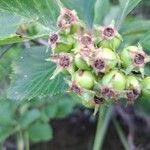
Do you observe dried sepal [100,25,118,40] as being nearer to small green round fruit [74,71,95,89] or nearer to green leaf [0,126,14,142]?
small green round fruit [74,71,95,89]

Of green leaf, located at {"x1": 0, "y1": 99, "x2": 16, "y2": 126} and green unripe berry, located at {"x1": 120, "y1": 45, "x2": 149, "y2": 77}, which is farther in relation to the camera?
green leaf, located at {"x1": 0, "y1": 99, "x2": 16, "y2": 126}

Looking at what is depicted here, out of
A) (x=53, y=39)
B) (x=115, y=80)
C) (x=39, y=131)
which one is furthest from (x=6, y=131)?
(x=115, y=80)

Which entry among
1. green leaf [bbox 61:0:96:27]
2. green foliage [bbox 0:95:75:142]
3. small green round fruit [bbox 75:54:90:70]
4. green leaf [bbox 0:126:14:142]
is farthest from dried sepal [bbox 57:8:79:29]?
green leaf [bbox 0:126:14:142]

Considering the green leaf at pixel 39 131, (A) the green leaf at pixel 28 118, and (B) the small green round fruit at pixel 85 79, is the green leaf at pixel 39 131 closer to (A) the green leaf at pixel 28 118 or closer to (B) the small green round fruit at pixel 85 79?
(A) the green leaf at pixel 28 118

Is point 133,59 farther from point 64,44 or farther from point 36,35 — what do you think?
point 36,35

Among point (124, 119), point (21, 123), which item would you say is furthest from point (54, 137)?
point (21, 123)

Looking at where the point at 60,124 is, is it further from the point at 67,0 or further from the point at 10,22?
the point at 10,22
